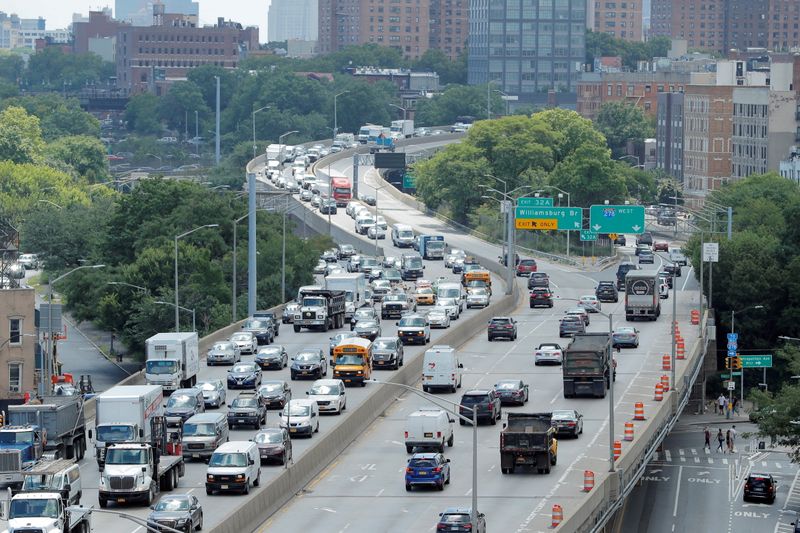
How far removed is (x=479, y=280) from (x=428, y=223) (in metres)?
59.5

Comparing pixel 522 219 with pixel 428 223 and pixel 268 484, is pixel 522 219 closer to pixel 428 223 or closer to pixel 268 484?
pixel 428 223

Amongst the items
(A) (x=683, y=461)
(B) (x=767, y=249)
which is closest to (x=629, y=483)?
(A) (x=683, y=461)

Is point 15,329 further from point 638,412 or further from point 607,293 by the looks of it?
point 607,293

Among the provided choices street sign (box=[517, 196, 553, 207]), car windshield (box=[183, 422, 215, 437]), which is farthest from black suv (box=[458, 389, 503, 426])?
street sign (box=[517, 196, 553, 207])

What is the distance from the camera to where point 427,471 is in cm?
6650

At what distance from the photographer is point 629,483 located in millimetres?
71438

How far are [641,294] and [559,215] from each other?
34.4 metres

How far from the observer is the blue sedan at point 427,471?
66.6 metres

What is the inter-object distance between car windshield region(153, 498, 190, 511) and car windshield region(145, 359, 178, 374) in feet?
89.6

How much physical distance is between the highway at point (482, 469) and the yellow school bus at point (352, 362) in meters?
2.09

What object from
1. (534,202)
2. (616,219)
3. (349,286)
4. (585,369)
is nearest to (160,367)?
(585,369)

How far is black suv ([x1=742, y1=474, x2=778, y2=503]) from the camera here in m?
87.2

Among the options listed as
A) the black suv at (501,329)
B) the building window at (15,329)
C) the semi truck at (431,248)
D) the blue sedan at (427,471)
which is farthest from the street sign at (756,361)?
the blue sedan at (427,471)

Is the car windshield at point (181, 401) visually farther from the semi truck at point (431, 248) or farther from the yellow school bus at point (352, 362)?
the semi truck at point (431, 248)
